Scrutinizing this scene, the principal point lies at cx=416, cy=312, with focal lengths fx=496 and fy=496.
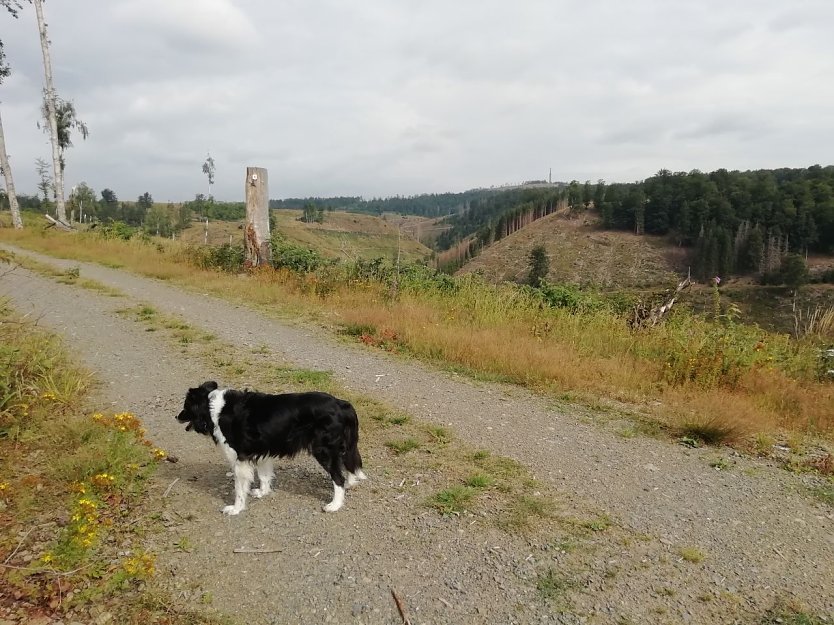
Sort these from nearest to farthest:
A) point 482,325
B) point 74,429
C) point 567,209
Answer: point 74,429 < point 482,325 < point 567,209

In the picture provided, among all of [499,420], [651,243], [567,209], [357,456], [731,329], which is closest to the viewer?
[357,456]

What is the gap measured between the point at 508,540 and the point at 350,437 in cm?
138

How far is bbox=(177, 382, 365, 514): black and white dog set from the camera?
378 centimetres

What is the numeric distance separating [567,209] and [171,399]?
484 feet

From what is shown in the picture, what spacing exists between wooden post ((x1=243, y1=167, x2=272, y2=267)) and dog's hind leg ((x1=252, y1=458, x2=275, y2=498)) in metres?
11.0

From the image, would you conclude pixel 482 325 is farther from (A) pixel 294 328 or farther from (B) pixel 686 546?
(B) pixel 686 546

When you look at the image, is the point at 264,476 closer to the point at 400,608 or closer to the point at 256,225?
the point at 400,608

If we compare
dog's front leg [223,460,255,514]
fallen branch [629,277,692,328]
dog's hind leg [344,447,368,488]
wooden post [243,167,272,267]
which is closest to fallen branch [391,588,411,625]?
dog's hind leg [344,447,368,488]

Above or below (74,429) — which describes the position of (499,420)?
Answer: below

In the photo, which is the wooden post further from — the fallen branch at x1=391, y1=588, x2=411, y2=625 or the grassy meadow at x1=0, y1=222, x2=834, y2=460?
the fallen branch at x1=391, y1=588, x2=411, y2=625

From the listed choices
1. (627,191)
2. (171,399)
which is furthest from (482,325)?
(627,191)

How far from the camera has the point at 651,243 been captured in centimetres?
11794

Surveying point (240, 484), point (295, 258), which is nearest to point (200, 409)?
point (240, 484)

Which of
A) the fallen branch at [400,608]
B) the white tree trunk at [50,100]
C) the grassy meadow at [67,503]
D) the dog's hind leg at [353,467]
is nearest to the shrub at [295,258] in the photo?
the grassy meadow at [67,503]
